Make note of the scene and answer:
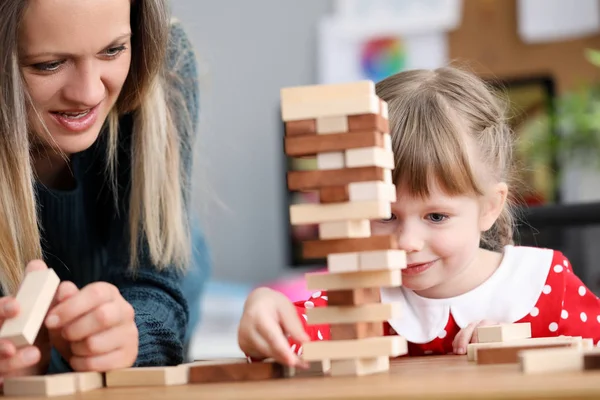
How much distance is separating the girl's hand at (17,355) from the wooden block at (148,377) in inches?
2.8

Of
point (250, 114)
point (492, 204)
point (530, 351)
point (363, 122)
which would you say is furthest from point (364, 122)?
point (250, 114)

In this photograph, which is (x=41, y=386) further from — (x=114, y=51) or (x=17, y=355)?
(x=114, y=51)

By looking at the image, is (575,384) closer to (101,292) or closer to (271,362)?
(271,362)

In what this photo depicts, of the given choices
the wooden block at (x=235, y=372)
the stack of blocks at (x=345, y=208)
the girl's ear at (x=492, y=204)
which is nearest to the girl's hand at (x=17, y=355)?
the wooden block at (x=235, y=372)

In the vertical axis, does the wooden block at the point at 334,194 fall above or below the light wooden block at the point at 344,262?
above

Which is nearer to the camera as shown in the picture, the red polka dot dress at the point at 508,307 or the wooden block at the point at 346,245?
the wooden block at the point at 346,245

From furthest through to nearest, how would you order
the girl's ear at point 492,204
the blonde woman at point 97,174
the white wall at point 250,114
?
the white wall at point 250,114
the girl's ear at point 492,204
the blonde woman at point 97,174

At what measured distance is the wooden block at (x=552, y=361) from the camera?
26.3 inches

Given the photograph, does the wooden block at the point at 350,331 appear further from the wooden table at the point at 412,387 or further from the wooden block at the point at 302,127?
the wooden block at the point at 302,127

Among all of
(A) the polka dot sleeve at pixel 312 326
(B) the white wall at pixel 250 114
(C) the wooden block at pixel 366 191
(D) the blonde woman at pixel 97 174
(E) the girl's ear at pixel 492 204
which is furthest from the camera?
(B) the white wall at pixel 250 114

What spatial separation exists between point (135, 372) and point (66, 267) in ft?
2.07

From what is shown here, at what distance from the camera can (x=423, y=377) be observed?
701 millimetres

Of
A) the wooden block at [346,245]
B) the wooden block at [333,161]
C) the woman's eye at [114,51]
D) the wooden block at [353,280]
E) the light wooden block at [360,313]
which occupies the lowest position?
the light wooden block at [360,313]

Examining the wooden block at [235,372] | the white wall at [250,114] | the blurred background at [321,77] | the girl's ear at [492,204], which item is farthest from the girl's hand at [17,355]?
the white wall at [250,114]
